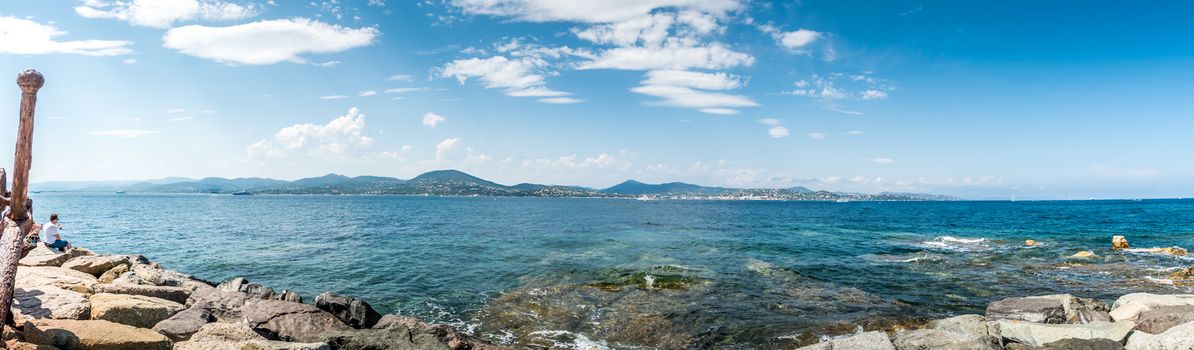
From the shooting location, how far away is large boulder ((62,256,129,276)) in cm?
1769

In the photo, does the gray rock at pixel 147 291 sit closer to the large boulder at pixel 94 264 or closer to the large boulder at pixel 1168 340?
the large boulder at pixel 94 264

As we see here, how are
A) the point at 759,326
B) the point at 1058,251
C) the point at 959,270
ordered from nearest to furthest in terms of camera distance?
the point at 759,326 → the point at 959,270 → the point at 1058,251

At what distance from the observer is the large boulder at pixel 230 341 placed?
10312 mm

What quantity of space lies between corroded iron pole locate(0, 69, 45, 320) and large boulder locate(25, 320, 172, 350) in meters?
0.62

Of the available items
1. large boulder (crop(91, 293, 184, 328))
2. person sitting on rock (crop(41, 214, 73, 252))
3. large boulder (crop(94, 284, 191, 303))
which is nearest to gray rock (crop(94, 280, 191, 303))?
large boulder (crop(94, 284, 191, 303))

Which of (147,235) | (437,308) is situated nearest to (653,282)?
(437,308)

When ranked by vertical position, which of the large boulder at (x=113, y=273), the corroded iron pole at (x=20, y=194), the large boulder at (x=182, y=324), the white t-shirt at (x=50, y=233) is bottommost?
the large boulder at (x=182, y=324)

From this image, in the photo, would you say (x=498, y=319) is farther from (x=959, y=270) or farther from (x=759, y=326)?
(x=959, y=270)

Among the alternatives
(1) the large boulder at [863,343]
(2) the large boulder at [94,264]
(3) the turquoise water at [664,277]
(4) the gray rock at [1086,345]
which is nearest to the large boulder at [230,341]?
(3) the turquoise water at [664,277]

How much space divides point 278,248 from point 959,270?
45.9m

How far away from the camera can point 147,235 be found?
5291 centimetres

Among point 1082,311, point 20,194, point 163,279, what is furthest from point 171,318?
point 1082,311

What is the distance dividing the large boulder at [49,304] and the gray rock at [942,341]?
1835cm

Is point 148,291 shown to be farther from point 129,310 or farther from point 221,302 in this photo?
point 129,310
